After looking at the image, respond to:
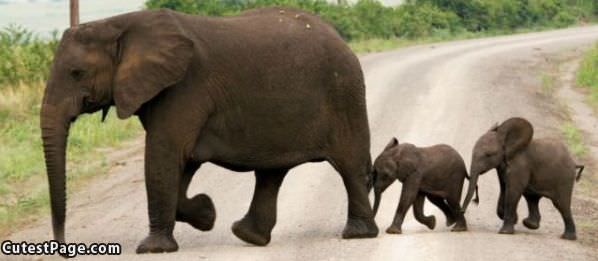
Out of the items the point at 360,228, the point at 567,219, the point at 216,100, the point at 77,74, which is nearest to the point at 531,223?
the point at 567,219

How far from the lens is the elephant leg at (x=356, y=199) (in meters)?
13.4

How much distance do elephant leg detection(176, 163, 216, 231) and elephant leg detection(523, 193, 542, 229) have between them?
3247 millimetres

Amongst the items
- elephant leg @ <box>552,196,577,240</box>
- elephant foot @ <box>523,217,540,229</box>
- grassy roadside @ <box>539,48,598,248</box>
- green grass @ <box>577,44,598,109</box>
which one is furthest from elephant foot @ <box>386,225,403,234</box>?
green grass @ <box>577,44,598,109</box>

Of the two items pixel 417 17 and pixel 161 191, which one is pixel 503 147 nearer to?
pixel 161 191

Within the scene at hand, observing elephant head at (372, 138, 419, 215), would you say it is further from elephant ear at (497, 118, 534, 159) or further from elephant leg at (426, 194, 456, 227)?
elephant ear at (497, 118, 534, 159)

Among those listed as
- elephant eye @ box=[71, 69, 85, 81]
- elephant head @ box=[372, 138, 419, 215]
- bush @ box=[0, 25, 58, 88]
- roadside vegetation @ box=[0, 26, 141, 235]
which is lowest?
Result: bush @ box=[0, 25, 58, 88]

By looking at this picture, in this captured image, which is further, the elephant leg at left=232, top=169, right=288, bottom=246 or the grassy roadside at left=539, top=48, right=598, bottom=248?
the grassy roadside at left=539, top=48, right=598, bottom=248

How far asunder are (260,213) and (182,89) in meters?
1.64

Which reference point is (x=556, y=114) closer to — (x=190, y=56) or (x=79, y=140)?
(x=79, y=140)

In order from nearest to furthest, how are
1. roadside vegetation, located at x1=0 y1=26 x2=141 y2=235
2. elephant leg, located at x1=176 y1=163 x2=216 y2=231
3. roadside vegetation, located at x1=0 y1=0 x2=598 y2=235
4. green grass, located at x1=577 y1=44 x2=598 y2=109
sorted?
elephant leg, located at x1=176 y1=163 x2=216 y2=231 → roadside vegetation, located at x1=0 y1=26 x2=141 y2=235 → roadside vegetation, located at x1=0 y1=0 x2=598 y2=235 → green grass, located at x1=577 y1=44 x2=598 y2=109

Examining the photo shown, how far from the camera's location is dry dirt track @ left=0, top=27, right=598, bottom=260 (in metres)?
12.4

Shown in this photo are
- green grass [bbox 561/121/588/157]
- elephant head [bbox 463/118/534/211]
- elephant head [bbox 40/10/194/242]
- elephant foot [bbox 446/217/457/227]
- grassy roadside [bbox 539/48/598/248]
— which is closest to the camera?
elephant head [bbox 40/10/194/242]

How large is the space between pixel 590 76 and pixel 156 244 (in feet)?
65.8

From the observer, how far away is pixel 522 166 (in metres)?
13.7
